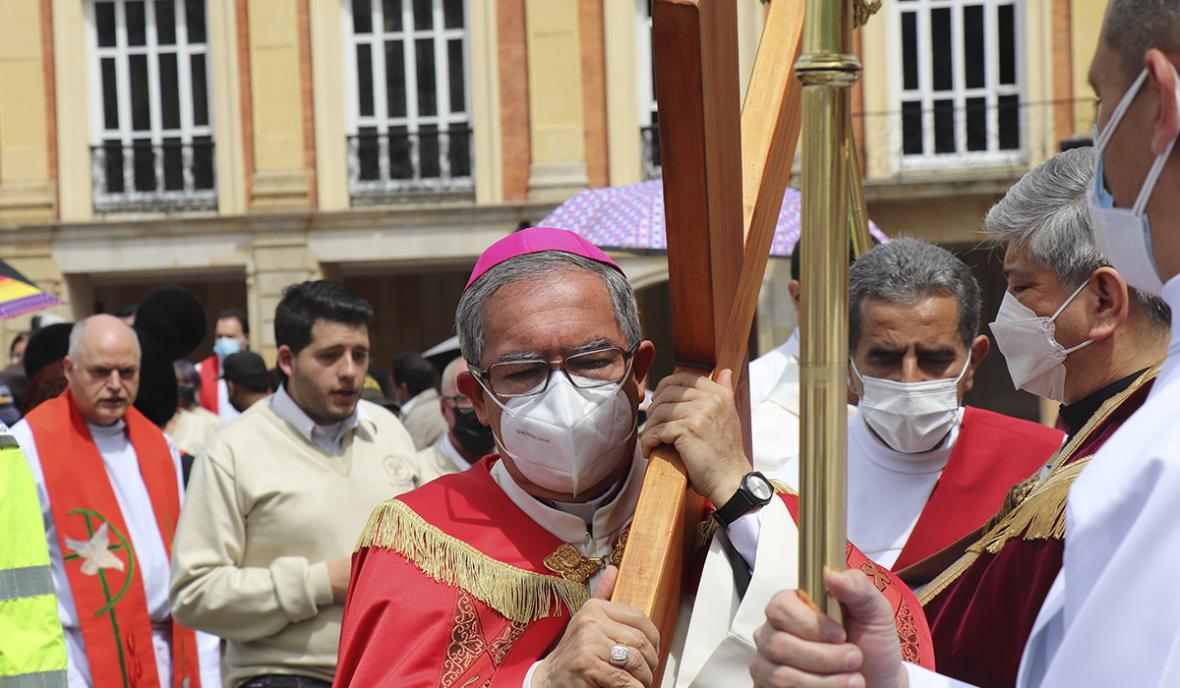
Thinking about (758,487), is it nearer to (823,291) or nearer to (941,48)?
(823,291)

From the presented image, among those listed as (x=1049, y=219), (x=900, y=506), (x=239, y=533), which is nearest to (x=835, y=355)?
(x=1049, y=219)

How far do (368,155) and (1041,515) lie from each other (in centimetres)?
1802

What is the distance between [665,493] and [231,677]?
9.11 ft

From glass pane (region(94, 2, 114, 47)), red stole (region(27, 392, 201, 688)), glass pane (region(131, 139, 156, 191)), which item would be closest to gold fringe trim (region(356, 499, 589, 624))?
red stole (region(27, 392, 201, 688))

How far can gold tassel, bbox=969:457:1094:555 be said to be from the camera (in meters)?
2.72

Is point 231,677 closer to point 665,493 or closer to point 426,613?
point 426,613

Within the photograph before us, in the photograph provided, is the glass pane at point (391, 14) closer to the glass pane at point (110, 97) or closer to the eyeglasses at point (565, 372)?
the glass pane at point (110, 97)

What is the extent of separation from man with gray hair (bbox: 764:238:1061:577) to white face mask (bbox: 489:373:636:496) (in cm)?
141

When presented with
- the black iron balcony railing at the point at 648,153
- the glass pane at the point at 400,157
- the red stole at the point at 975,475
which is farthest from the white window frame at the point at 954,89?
the red stole at the point at 975,475

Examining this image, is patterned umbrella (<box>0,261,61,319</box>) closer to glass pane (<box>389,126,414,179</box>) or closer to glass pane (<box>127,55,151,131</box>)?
glass pane (<box>389,126,414,179</box>)

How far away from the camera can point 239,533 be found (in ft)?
15.4

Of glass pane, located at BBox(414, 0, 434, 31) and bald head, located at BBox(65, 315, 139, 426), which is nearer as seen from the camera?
bald head, located at BBox(65, 315, 139, 426)

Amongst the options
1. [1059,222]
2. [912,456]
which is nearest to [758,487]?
[1059,222]

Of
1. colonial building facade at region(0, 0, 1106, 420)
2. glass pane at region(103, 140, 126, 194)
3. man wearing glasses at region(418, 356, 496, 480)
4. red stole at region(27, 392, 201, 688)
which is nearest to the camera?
red stole at region(27, 392, 201, 688)
